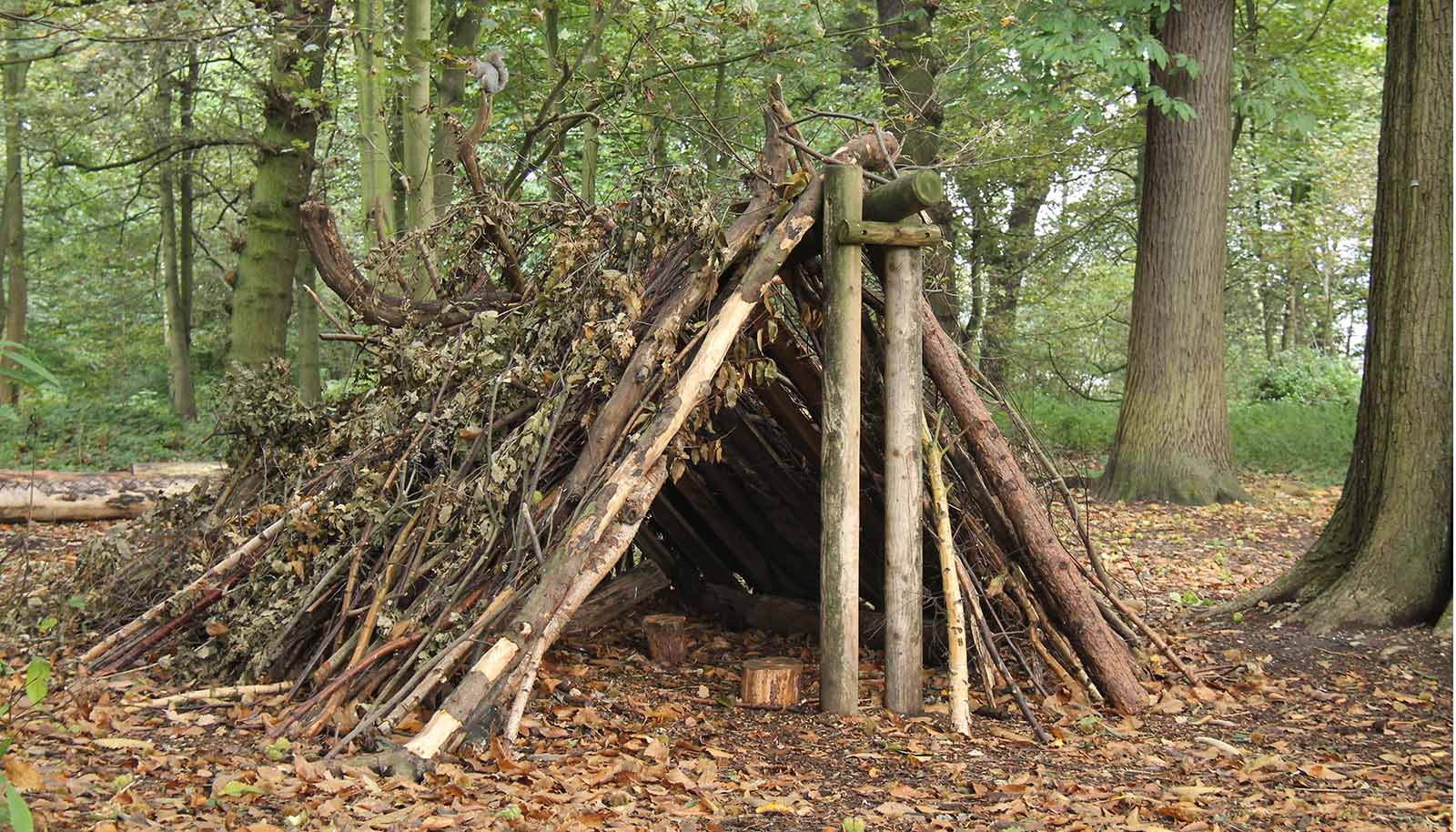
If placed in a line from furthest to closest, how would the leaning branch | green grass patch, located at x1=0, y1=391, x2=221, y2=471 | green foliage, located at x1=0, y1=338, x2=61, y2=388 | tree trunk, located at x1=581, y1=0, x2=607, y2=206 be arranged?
1. green grass patch, located at x1=0, y1=391, x2=221, y2=471
2. tree trunk, located at x1=581, y1=0, x2=607, y2=206
3. the leaning branch
4. green foliage, located at x1=0, y1=338, x2=61, y2=388

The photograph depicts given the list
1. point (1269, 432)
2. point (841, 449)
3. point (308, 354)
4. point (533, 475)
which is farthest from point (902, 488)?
point (1269, 432)

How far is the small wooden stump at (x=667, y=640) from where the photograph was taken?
219 inches

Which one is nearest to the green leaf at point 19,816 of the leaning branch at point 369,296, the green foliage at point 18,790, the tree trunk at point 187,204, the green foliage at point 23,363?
the green foliage at point 18,790

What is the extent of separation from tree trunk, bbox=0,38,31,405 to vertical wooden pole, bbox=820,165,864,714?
11.6 m

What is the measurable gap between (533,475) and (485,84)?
257cm

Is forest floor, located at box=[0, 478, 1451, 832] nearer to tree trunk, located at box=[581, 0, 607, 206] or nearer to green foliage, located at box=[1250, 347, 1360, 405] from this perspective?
tree trunk, located at box=[581, 0, 607, 206]

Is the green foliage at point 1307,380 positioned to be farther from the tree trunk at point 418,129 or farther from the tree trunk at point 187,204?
the tree trunk at point 187,204

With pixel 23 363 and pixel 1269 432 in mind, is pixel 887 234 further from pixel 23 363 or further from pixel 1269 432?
pixel 1269 432

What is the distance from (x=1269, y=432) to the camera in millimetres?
13562

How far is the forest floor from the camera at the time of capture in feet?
11.1

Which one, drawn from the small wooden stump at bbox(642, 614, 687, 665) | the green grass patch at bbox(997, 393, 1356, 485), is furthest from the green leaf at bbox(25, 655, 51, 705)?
the green grass patch at bbox(997, 393, 1356, 485)

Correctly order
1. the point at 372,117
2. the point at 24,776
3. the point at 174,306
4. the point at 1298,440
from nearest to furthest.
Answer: the point at 24,776 < the point at 372,117 < the point at 1298,440 < the point at 174,306

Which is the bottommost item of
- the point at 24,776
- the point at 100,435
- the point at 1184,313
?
the point at 24,776

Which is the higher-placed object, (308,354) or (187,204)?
(187,204)
